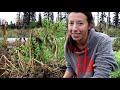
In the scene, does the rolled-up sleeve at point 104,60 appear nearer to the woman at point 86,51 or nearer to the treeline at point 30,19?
the woman at point 86,51

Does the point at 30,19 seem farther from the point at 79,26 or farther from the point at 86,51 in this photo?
the point at 86,51

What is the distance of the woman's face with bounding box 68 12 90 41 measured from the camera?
279 centimetres

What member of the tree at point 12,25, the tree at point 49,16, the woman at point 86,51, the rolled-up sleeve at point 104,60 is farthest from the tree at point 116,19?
the tree at point 12,25

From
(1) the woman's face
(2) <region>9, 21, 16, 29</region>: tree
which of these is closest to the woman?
(1) the woman's face

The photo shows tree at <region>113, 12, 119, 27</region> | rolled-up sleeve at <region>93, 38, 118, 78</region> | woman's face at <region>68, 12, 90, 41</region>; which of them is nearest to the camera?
rolled-up sleeve at <region>93, 38, 118, 78</region>

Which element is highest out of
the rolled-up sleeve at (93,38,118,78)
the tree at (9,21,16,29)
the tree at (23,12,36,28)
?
the tree at (23,12,36,28)

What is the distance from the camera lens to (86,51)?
282cm

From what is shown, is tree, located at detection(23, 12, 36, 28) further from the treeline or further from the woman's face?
the woman's face

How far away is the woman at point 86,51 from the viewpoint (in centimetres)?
234

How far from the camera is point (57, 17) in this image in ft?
11.2

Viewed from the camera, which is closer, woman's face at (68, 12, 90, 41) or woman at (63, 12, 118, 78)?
woman at (63, 12, 118, 78)

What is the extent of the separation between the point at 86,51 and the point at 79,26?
0.87 ft

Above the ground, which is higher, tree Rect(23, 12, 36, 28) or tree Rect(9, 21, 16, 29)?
tree Rect(23, 12, 36, 28)

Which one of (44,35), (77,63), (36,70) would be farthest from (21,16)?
(77,63)
